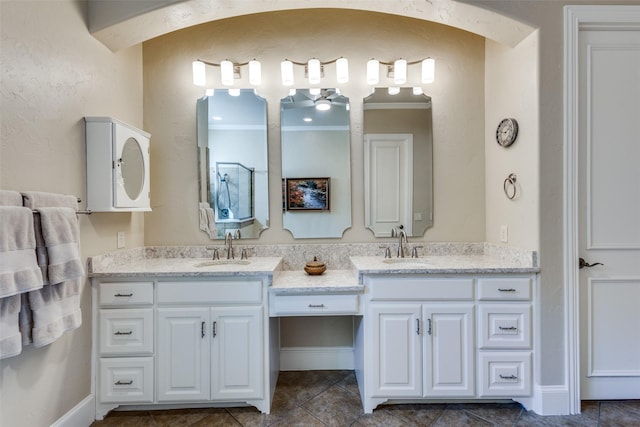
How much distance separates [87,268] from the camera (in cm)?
174

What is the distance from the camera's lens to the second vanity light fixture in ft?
7.35

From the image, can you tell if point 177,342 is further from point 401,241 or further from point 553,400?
point 553,400

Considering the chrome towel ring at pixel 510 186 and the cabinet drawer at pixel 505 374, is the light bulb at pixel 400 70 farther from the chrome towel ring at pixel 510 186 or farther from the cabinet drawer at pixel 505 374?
the cabinet drawer at pixel 505 374

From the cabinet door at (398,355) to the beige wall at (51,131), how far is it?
1.71 m

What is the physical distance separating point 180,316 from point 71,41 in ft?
5.51

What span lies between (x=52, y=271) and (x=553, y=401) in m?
2.79

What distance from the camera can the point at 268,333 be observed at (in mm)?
1807

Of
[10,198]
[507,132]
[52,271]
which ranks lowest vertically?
[52,271]

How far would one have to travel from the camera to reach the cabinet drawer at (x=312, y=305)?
1820 mm

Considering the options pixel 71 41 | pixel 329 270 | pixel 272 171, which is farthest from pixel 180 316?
pixel 71 41

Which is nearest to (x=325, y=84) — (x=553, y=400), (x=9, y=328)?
(x=9, y=328)

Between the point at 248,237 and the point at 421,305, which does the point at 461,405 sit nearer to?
the point at 421,305

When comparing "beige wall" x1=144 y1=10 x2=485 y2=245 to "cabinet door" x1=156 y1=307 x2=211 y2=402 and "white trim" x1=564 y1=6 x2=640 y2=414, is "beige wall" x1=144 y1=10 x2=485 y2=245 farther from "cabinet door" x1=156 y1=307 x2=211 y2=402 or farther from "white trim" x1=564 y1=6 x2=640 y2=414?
"cabinet door" x1=156 y1=307 x2=211 y2=402

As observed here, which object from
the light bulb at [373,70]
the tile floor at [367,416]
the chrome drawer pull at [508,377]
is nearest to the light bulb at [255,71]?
the light bulb at [373,70]
